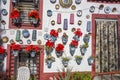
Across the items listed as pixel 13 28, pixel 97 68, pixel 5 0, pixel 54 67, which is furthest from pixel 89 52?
pixel 5 0

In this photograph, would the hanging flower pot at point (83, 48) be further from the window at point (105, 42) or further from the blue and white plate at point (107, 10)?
the blue and white plate at point (107, 10)

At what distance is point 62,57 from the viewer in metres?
14.3

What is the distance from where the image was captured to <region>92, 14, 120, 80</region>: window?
1471cm

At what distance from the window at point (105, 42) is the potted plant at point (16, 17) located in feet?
12.2

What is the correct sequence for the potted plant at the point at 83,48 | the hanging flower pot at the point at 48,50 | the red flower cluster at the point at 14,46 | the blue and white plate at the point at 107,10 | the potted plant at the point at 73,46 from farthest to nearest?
the blue and white plate at the point at 107,10 < the potted plant at the point at 83,48 < the potted plant at the point at 73,46 < the hanging flower pot at the point at 48,50 < the red flower cluster at the point at 14,46

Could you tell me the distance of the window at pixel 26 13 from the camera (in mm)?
13945

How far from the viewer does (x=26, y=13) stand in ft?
46.8

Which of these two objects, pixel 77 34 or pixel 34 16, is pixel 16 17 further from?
pixel 77 34

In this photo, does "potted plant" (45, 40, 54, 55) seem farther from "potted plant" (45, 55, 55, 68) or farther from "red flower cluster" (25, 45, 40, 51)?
"red flower cluster" (25, 45, 40, 51)

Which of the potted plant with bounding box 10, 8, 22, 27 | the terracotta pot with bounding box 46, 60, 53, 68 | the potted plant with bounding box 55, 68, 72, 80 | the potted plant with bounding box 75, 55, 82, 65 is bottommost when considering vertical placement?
the potted plant with bounding box 55, 68, 72, 80

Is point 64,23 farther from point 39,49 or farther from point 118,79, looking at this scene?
point 118,79

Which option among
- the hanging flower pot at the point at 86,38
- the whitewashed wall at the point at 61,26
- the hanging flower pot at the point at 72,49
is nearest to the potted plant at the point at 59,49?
the whitewashed wall at the point at 61,26

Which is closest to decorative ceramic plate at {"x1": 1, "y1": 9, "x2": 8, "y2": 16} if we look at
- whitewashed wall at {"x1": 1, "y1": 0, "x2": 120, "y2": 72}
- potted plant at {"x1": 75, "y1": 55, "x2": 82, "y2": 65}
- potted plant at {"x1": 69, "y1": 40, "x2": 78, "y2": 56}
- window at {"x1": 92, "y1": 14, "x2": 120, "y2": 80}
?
whitewashed wall at {"x1": 1, "y1": 0, "x2": 120, "y2": 72}

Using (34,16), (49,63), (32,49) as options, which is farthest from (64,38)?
(34,16)
